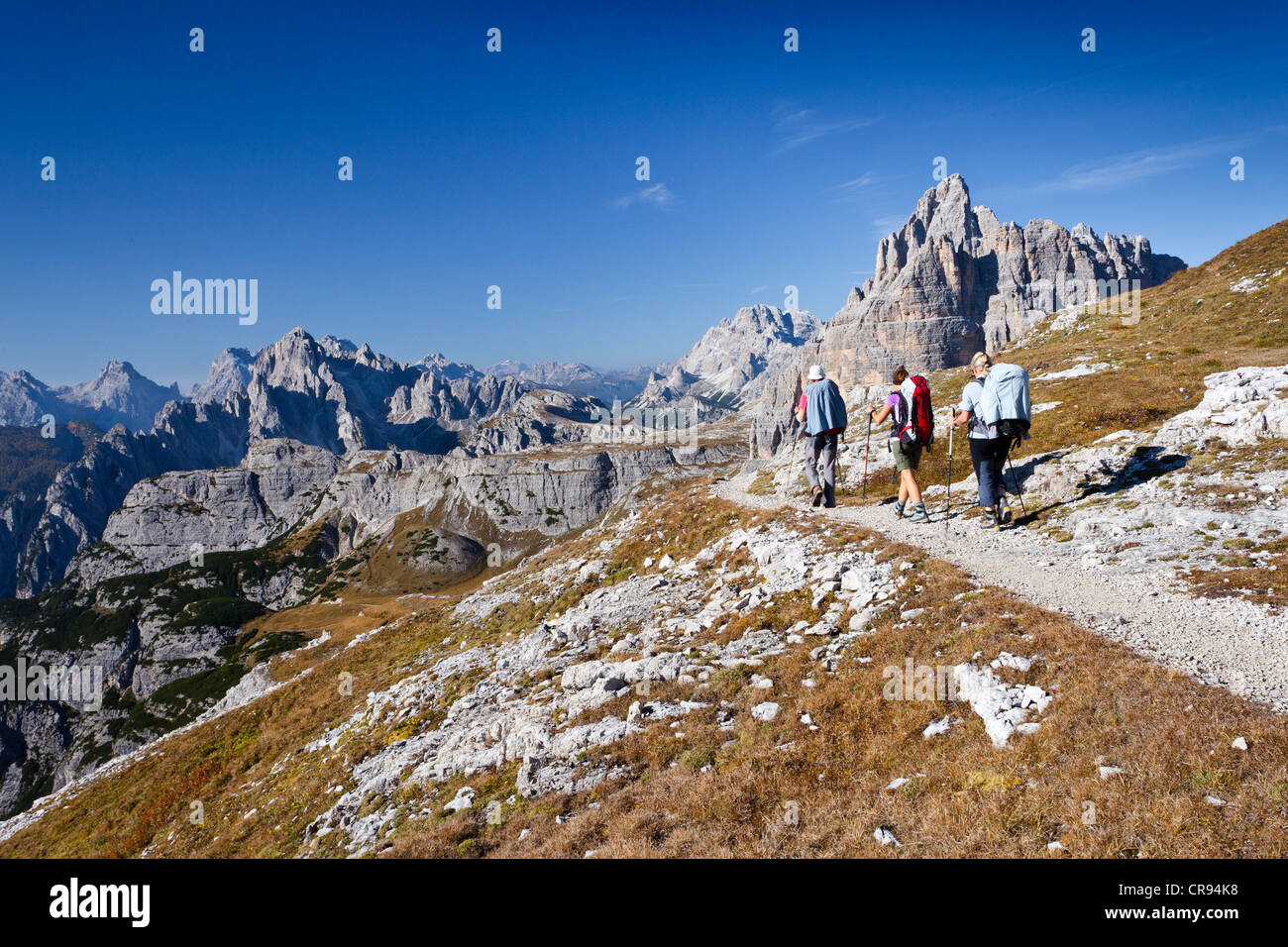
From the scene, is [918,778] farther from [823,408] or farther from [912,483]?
[823,408]

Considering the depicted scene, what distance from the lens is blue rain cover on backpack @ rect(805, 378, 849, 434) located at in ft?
64.0

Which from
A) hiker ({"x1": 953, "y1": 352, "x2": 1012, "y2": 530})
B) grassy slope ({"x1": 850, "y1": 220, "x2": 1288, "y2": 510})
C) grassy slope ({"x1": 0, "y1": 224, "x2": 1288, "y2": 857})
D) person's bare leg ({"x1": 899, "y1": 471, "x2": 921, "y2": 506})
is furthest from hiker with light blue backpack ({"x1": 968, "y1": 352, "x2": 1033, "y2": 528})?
grassy slope ({"x1": 850, "y1": 220, "x2": 1288, "y2": 510})

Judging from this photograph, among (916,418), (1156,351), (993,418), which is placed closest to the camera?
(993,418)

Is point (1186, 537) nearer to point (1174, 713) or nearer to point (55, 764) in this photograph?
point (1174, 713)

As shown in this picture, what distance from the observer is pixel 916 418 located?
17.9 m

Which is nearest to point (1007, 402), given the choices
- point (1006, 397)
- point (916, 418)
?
point (1006, 397)

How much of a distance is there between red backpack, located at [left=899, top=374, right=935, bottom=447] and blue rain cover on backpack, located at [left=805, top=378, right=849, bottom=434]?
2.15 meters

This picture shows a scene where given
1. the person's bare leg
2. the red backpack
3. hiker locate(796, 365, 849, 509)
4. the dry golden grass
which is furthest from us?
hiker locate(796, 365, 849, 509)

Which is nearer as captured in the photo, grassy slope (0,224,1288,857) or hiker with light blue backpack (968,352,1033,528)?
grassy slope (0,224,1288,857)

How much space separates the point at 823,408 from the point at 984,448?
514 cm

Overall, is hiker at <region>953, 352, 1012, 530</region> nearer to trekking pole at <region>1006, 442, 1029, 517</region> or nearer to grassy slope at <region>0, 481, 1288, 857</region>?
trekking pole at <region>1006, 442, 1029, 517</region>

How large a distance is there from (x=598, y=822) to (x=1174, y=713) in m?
8.08

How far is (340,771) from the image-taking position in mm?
16781
